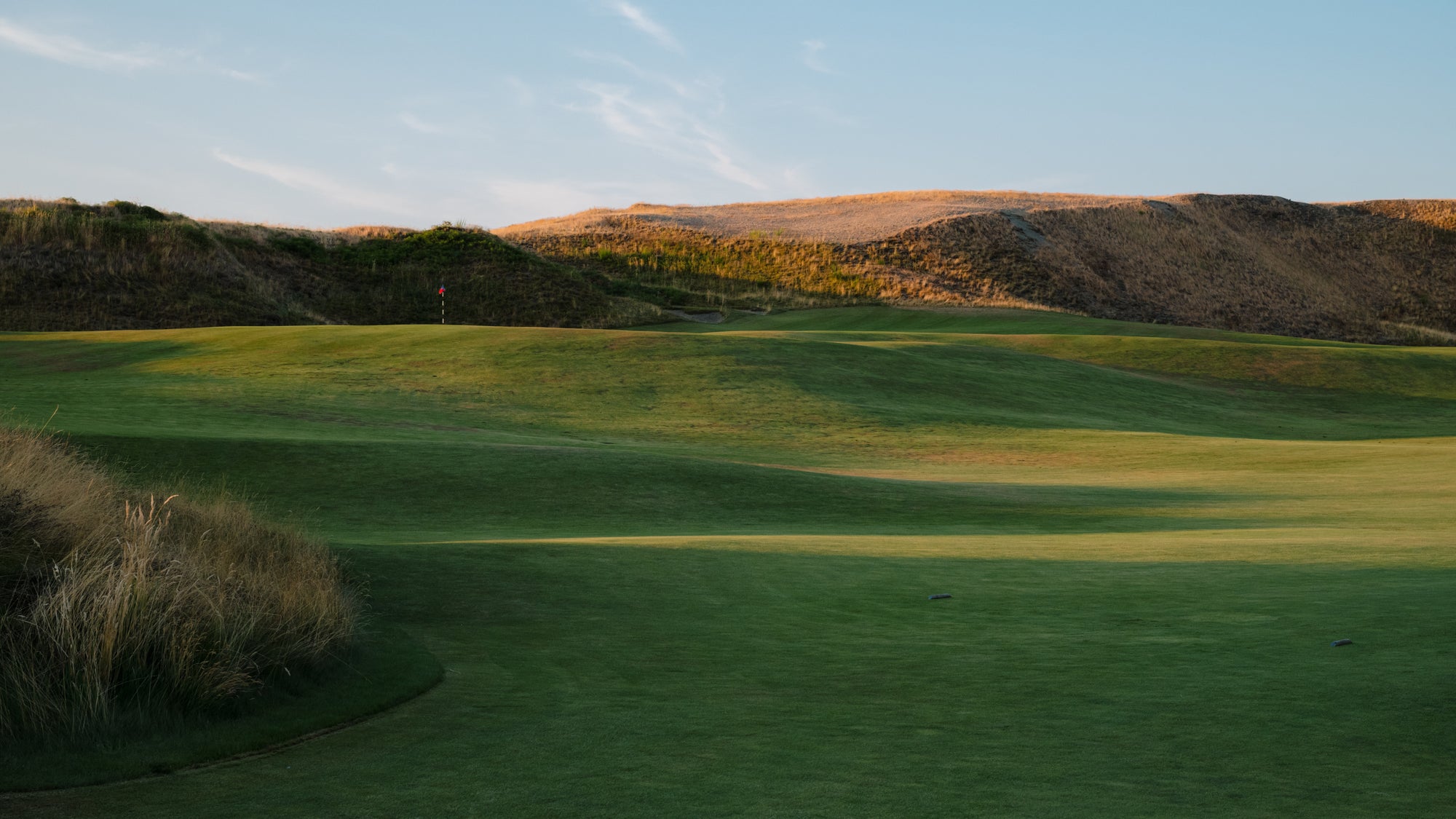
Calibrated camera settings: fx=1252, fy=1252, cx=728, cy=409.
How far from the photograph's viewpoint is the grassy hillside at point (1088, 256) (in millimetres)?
70250

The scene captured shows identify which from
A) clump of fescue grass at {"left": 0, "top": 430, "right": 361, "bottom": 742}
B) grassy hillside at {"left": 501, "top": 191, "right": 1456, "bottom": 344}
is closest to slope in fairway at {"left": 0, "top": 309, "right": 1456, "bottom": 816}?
clump of fescue grass at {"left": 0, "top": 430, "right": 361, "bottom": 742}

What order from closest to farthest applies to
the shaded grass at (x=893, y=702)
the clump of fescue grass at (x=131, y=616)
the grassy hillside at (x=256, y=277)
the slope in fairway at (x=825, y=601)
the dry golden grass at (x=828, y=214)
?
the shaded grass at (x=893, y=702) < the slope in fairway at (x=825, y=601) < the clump of fescue grass at (x=131, y=616) < the grassy hillside at (x=256, y=277) < the dry golden grass at (x=828, y=214)

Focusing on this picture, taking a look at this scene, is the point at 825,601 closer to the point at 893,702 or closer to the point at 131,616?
the point at 893,702

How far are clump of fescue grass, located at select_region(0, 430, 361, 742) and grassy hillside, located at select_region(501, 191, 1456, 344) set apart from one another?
55283 millimetres

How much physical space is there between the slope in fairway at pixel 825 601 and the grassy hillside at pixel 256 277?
2246 cm

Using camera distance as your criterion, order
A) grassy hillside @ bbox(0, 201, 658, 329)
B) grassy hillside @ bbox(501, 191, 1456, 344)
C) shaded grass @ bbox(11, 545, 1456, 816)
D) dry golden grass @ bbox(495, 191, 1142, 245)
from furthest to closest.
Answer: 1. dry golden grass @ bbox(495, 191, 1142, 245)
2. grassy hillside @ bbox(501, 191, 1456, 344)
3. grassy hillside @ bbox(0, 201, 658, 329)
4. shaded grass @ bbox(11, 545, 1456, 816)

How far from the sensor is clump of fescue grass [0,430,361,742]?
6527mm

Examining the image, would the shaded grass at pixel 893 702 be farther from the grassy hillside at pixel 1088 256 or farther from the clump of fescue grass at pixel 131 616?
the grassy hillside at pixel 1088 256

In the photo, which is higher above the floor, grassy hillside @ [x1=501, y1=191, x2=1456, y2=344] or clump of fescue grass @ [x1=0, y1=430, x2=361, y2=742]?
grassy hillside @ [x1=501, y1=191, x2=1456, y2=344]

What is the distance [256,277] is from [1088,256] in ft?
154

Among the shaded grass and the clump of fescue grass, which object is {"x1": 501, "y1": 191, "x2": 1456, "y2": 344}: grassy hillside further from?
the clump of fescue grass

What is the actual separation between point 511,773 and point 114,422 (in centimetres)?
1698

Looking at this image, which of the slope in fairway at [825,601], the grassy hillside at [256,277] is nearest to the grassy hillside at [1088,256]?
the grassy hillside at [256,277]

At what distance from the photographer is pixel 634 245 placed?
78.4m
